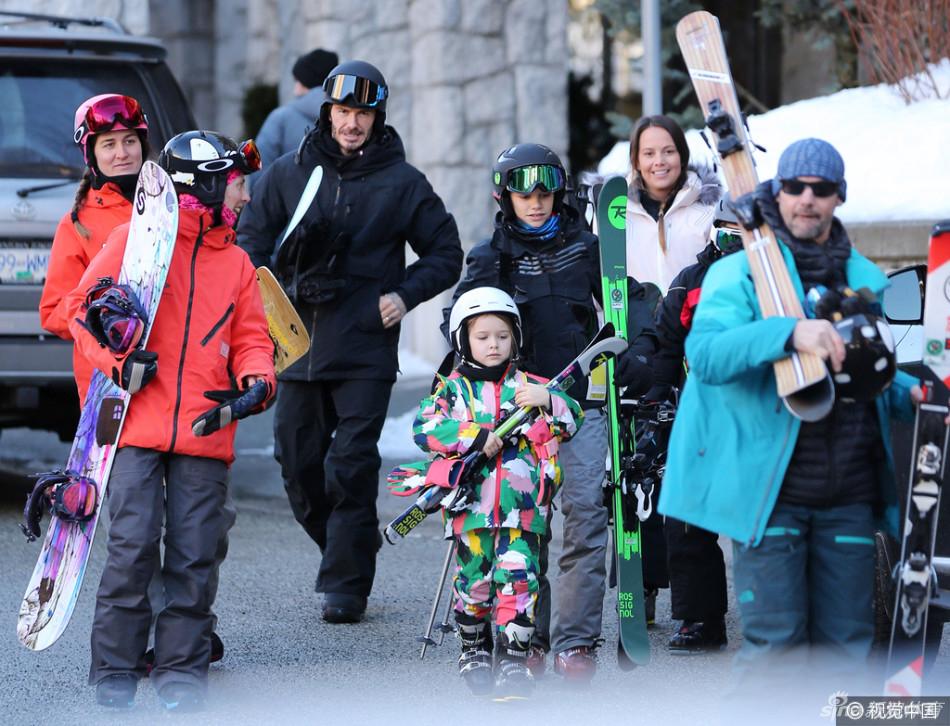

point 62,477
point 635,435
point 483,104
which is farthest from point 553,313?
point 483,104

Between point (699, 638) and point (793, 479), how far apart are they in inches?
72.9

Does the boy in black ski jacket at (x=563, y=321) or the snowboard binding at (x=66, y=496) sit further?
the boy in black ski jacket at (x=563, y=321)

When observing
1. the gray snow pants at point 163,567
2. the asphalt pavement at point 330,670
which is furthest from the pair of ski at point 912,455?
the gray snow pants at point 163,567

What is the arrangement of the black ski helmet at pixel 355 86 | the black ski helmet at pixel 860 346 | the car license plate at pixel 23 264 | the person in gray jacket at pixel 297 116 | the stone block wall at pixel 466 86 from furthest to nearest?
the stone block wall at pixel 466 86, the person in gray jacket at pixel 297 116, the car license plate at pixel 23 264, the black ski helmet at pixel 355 86, the black ski helmet at pixel 860 346

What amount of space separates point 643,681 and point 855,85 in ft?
24.8

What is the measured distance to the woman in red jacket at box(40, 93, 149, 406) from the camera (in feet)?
19.0

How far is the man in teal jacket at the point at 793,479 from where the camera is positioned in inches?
170

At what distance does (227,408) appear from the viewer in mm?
5309

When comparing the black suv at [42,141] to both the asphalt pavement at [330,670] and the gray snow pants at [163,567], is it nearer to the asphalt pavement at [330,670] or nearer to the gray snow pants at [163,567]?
the asphalt pavement at [330,670]

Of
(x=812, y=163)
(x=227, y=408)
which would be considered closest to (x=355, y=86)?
(x=227, y=408)

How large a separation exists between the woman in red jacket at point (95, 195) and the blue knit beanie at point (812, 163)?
8.18 ft

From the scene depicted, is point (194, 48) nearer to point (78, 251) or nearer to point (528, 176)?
point (78, 251)

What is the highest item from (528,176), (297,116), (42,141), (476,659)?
(297,116)

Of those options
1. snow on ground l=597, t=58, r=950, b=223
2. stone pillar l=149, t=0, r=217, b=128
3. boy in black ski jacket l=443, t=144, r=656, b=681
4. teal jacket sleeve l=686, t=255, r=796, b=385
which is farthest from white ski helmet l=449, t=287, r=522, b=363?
stone pillar l=149, t=0, r=217, b=128
